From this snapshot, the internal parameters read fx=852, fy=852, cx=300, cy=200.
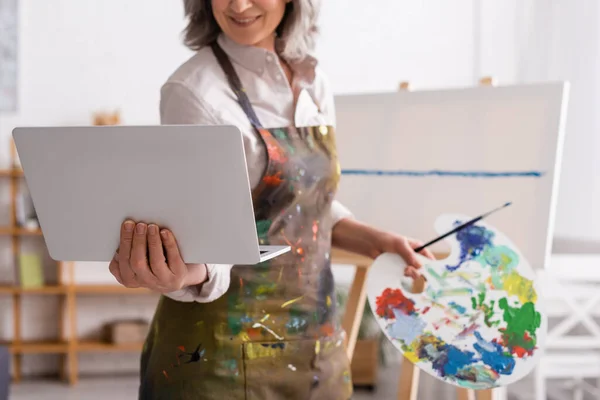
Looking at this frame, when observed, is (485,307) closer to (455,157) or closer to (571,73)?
(455,157)

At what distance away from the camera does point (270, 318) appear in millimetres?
1443

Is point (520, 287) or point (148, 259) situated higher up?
point (148, 259)

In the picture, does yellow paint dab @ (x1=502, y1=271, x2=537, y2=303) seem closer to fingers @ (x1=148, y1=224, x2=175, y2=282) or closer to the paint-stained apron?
the paint-stained apron

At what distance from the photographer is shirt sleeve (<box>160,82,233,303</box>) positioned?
1.28m

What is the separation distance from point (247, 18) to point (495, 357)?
749mm

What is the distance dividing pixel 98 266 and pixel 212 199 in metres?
3.80

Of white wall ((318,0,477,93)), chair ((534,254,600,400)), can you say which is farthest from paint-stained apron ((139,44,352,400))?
white wall ((318,0,477,93))

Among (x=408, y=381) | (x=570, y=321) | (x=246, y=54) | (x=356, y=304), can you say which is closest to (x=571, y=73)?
(x=570, y=321)

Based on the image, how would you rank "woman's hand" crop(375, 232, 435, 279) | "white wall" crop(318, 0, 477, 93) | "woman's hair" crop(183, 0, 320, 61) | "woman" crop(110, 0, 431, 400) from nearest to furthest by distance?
"woman" crop(110, 0, 431, 400)
"woman's hair" crop(183, 0, 320, 61)
"woman's hand" crop(375, 232, 435, 279)
"white wall" crop(318, 0, 477, 93)

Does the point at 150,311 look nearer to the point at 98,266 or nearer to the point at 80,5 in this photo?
the point at 98,266

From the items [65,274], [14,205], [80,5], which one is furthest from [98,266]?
[80,5]

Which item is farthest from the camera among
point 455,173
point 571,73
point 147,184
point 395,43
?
point 395,43

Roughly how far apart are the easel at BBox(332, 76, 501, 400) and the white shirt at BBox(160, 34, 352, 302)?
0.67 m

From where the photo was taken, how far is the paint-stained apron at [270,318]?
142 cm
